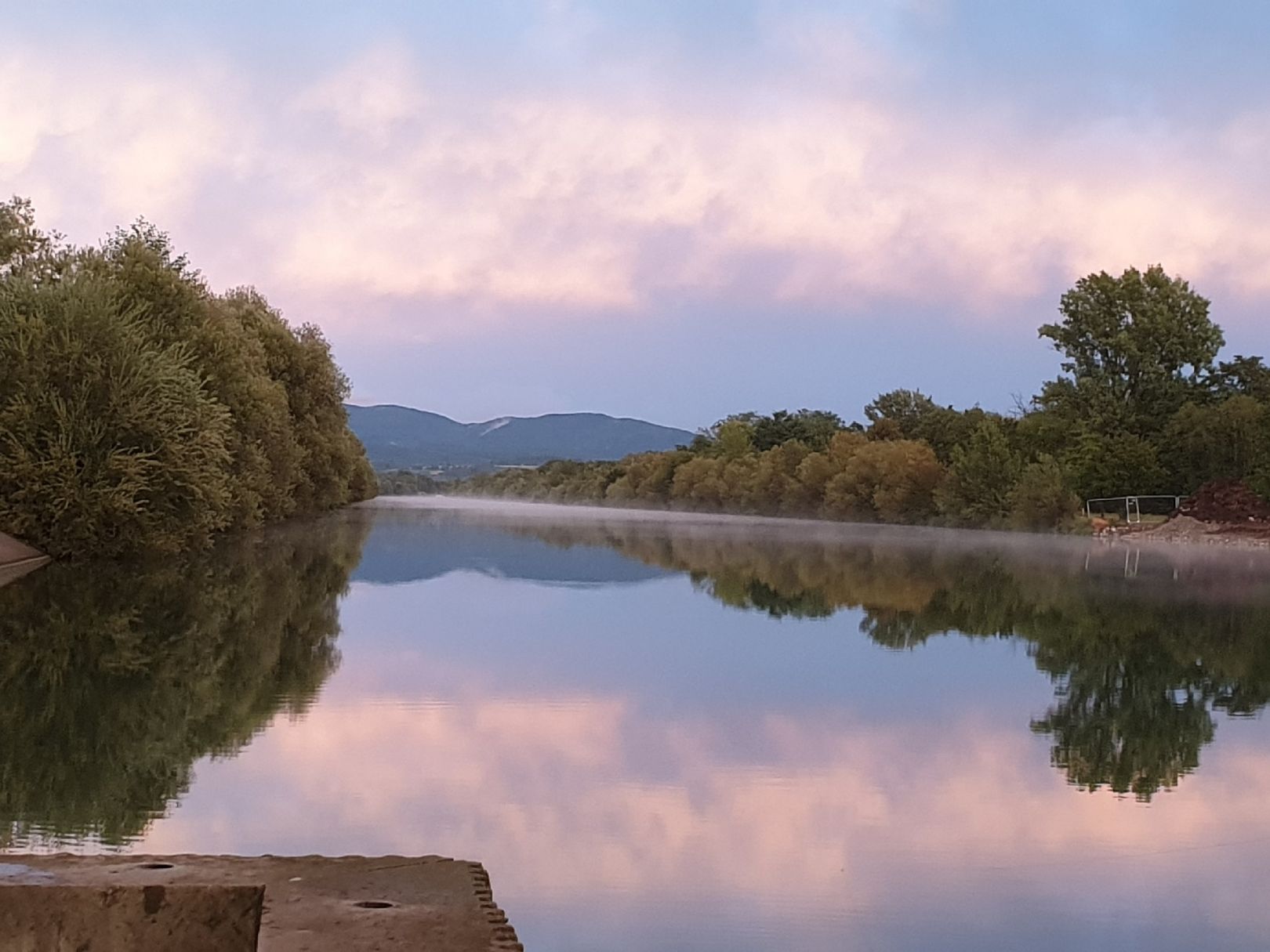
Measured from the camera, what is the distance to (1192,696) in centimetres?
1245

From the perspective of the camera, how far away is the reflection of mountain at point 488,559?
26031mm

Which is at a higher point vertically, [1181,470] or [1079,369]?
[1079,369]

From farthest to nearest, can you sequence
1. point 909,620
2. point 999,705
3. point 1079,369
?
1. point 1079,369
2. point 909,620
3. point 999,705

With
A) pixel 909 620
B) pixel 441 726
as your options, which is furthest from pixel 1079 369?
pixel 441 726

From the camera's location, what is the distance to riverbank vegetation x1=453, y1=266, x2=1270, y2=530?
54688mm

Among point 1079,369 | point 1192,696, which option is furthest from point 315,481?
point 1192,696

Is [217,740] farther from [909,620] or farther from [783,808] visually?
[909,620]

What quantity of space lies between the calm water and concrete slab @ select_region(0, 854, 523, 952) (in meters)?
0.81

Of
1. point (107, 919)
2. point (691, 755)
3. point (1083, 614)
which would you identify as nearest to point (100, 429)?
point (1083, 614)

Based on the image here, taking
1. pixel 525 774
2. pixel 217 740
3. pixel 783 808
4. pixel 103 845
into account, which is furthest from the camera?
pixel 217 740

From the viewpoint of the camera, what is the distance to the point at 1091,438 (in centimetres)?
5647

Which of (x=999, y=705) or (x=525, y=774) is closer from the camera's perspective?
(x=525, y=774)

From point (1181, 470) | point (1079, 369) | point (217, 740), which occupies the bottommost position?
point (217, 740)

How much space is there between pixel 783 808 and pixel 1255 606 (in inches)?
649
